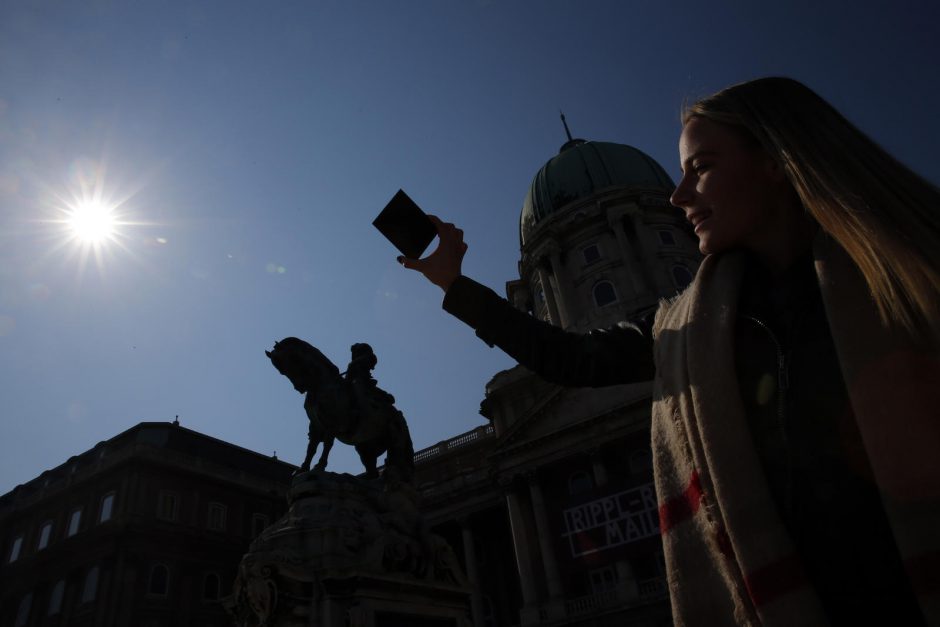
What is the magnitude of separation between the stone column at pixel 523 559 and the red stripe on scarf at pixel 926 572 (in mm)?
33416

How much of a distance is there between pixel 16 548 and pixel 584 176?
47782mm

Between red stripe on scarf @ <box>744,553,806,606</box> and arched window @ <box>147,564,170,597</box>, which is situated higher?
arched window @ <box>147,564,170,597</box>

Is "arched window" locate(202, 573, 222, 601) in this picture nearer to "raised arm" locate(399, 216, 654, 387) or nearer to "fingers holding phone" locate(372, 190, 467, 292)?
"fingers holding phone" locate(372, 190, 467, 292)

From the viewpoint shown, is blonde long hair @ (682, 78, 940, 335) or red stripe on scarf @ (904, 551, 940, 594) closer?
red stripe on scarf @ (904, 551, 940, 594)

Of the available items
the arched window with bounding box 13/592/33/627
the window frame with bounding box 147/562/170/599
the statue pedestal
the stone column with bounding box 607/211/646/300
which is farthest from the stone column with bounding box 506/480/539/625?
the arched window with bounding box 13/592/33/627

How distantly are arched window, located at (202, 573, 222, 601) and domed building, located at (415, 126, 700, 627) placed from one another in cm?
1317

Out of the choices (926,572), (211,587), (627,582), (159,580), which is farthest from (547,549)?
(926,572)

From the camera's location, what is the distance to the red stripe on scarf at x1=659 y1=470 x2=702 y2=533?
1.48 metres

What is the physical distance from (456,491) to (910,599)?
132ft

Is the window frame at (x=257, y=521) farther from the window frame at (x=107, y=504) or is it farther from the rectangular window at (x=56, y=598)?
the rectangular window at (x=56, y=598)

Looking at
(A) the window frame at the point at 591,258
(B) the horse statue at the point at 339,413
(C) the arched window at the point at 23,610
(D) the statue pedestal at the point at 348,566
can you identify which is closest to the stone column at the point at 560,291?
(A) the window frame at the point at 591,258

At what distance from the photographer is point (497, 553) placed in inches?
Answer: 1597

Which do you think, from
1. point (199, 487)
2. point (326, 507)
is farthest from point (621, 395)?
point (326, 507)

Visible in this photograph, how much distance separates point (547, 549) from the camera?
32.8 m
